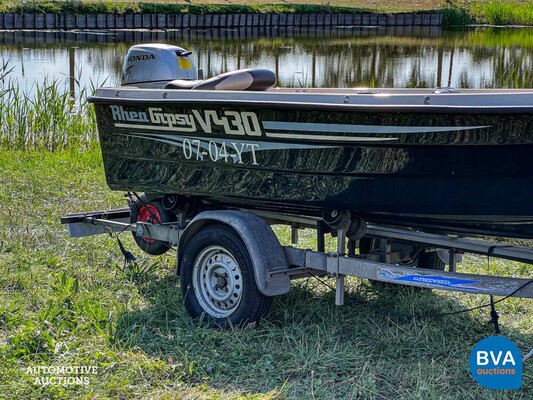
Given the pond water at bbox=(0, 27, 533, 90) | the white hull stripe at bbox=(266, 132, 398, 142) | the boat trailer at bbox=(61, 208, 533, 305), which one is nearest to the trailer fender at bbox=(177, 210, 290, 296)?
the boat trailer at bbox=(61, 208, 533, 305)

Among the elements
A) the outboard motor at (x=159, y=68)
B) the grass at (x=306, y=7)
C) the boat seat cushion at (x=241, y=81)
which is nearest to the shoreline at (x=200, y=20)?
the grass at (x=306, y=7)

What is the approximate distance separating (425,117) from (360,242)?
5.16 ft

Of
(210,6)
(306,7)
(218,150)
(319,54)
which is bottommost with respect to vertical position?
(218,150)

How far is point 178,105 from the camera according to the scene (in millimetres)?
5191

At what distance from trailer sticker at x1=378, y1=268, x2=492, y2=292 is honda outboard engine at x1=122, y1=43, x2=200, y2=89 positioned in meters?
2.22

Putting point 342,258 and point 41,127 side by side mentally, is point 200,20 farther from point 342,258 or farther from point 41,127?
point 342,258

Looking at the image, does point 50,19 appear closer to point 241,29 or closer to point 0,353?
point 241,29

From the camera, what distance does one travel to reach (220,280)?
204 inches

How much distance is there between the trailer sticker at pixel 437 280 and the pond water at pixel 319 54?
8842 mm

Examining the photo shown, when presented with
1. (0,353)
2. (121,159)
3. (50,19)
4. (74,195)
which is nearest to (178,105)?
(121,159)

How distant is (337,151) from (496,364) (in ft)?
4.33

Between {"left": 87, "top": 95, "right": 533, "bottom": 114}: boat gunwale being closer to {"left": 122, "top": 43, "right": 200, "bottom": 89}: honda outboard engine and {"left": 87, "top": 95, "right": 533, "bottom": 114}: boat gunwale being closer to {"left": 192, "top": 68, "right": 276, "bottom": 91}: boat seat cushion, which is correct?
{"left": 192, "top": 68, "right": 276, "bottom": 91}: boat seat cushion

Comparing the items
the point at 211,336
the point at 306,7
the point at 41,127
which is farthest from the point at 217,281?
the point at 306,7

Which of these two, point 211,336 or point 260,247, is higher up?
point 260,247
